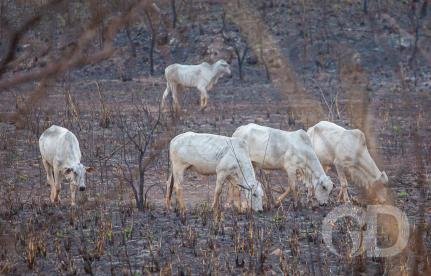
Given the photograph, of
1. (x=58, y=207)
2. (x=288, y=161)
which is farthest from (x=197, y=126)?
(x=58, y=207)

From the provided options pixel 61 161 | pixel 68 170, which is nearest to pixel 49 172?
pixel 61 161

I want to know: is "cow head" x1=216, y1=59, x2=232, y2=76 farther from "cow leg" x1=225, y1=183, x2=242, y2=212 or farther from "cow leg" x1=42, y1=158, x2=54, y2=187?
"cow leg" x1=225, y1=183, x2=242, y2=212

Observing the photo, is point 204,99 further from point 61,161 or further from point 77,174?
point 77,174

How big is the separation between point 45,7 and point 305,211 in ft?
26.0

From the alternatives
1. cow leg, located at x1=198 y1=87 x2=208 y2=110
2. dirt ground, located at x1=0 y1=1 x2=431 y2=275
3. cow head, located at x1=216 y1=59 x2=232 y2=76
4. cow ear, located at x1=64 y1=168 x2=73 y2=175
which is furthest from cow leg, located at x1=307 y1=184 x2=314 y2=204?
cow head, located at x1=216 y1=59 x2=232 y2=76

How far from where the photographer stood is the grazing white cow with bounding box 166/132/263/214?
9.99 meters

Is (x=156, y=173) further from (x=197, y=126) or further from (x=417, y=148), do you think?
(x=417, y=148)

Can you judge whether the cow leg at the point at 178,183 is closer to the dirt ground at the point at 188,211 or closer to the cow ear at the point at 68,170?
the dirt ground at the point at 188,211

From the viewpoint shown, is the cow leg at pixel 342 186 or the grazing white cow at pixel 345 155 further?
the cow leg at pixel 342 186

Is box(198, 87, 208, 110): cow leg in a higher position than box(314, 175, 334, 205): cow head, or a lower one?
higher

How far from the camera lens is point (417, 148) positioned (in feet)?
6.11

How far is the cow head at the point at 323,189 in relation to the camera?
10.2 meters

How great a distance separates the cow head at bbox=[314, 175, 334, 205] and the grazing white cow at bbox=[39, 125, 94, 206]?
2810mm

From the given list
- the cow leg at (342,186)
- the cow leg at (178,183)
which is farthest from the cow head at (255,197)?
the cow leg at (342,186)
